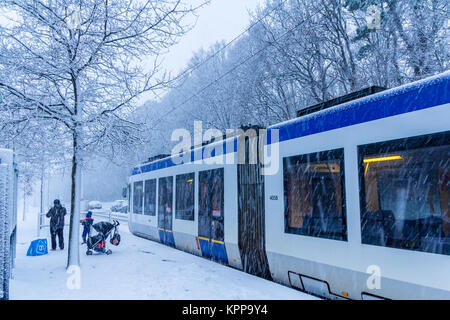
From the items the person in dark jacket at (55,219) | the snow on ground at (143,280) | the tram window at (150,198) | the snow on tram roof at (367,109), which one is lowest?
the snow on ground at (143,280)

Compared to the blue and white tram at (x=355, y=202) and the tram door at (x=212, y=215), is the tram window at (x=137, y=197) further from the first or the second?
the blue and white tram at (x=355, y=202)

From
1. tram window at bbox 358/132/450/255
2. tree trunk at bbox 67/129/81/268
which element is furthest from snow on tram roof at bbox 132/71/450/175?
tree trunk at bbox 67/129/81/268

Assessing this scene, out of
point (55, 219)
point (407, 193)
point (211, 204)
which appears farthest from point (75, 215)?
point (407, 193)

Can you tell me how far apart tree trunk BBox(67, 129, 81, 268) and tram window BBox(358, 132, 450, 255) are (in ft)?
18.9

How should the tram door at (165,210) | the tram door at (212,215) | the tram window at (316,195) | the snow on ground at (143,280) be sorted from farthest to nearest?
1. the tram door at (165,210)
2. the tram door at (212,215)
3. the snow on ground at (143,280)
4. the tram window at (316,195)

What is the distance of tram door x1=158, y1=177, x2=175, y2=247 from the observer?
10.3m

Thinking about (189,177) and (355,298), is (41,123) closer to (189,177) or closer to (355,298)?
(189,177)

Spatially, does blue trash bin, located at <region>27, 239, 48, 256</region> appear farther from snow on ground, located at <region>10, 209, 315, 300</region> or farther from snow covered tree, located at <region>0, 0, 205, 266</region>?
snow covered tree, located at <region>0, 0, 205, 266</region>

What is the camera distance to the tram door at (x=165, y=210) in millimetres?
10273

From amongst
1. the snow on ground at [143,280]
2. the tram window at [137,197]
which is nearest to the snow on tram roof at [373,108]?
the snow on ground at [143,280]

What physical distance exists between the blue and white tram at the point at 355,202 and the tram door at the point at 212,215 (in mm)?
141
